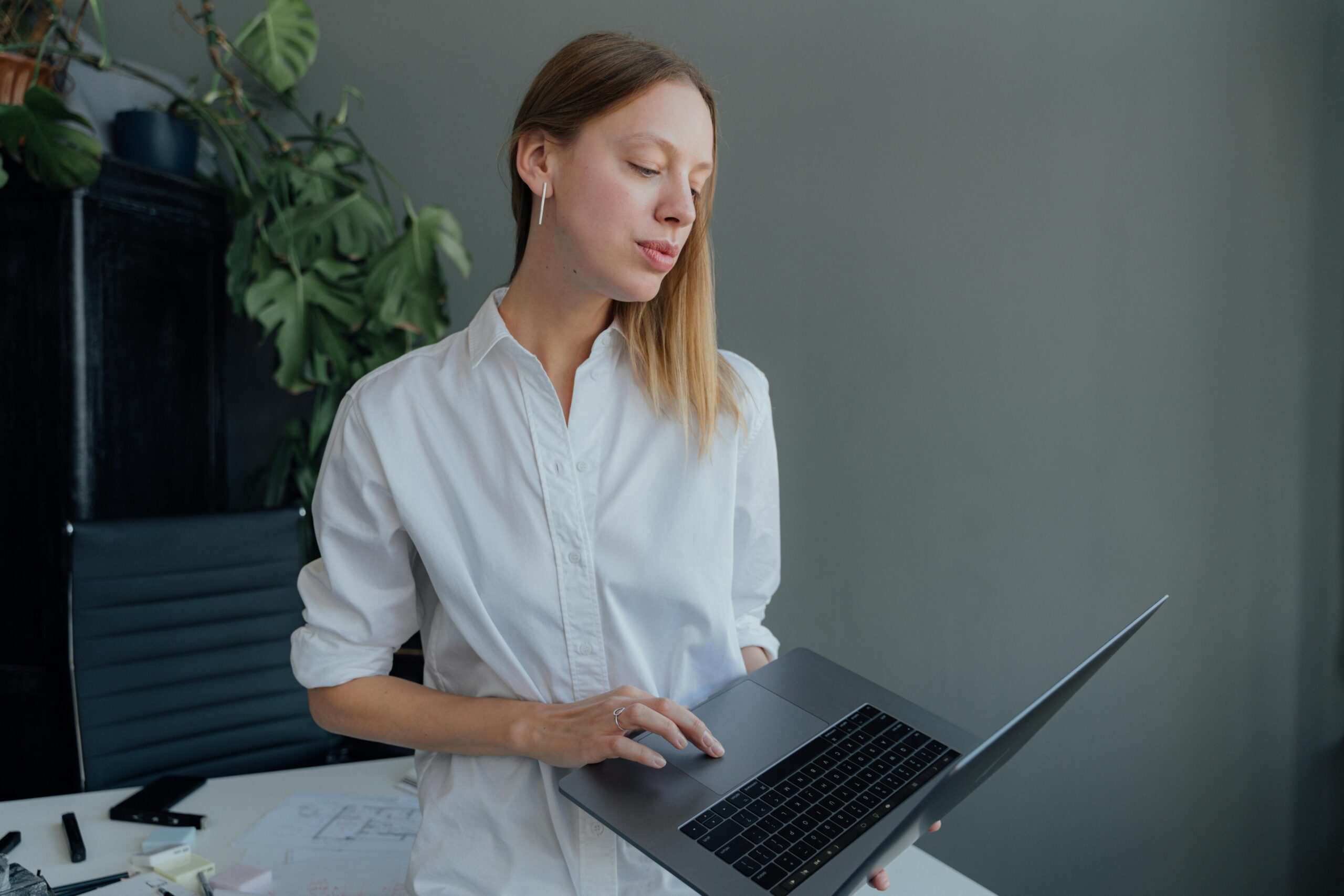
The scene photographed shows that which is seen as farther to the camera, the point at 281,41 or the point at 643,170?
the point at 281,41

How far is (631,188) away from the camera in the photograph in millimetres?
1000

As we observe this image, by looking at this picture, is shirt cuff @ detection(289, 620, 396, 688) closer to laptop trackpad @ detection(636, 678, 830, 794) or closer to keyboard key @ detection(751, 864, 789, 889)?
laptop trackpad @ detection(636, 678, 830, 794)

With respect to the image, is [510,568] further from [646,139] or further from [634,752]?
[646,139]

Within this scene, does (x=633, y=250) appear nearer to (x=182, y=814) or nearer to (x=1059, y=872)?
(x=182, y=814)

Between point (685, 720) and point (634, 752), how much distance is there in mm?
58

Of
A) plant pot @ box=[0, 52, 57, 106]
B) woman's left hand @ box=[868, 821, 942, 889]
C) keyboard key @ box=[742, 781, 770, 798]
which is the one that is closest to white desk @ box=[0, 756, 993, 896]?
woman's left hand @ box=[868, 821, 942, 889]

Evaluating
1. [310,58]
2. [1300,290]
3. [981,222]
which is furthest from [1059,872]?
[310,58]

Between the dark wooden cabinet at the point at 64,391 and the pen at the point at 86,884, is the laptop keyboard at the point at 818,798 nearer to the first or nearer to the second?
the pen at the point at 86,884

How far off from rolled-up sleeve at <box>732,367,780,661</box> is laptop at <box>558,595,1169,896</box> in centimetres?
14

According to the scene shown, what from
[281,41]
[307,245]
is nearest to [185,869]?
[307,245]

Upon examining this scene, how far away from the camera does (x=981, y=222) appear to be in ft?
6.82

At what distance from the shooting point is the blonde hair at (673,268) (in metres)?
1.01

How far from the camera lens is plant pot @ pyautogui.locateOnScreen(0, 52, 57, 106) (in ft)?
7.40

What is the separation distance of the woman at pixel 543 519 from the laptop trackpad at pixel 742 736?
0.02m
